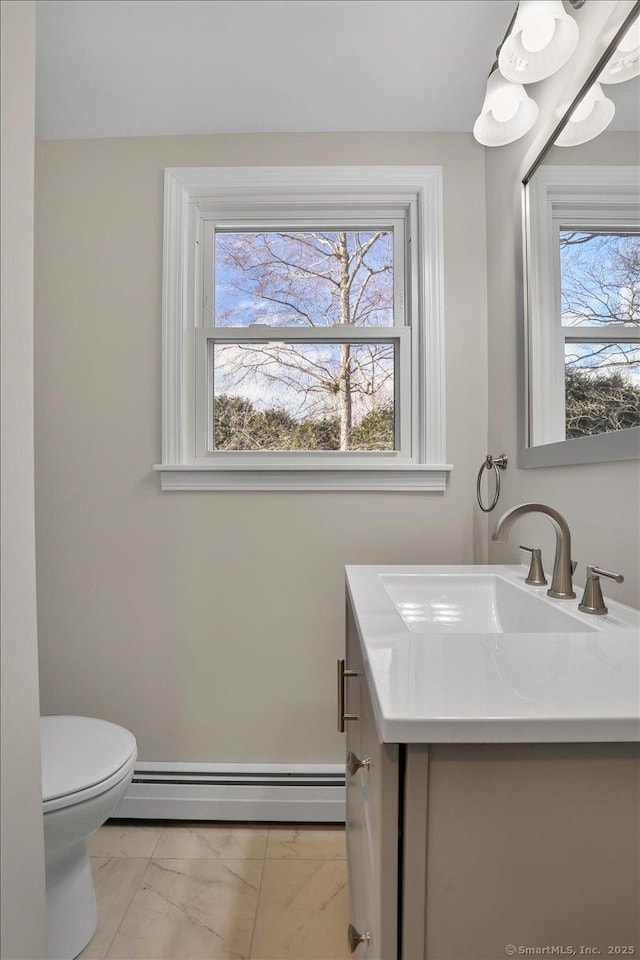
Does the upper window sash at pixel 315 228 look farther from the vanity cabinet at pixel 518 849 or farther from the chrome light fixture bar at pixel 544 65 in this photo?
the vanity cabinet at pixel 518 849

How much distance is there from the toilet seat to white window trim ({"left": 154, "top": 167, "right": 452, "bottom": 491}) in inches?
28.5

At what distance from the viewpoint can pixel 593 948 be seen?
0.50 metres

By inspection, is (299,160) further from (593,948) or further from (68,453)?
(593,948)

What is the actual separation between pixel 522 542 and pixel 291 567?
0.72m

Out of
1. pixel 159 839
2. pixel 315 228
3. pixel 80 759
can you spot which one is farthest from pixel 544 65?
pixel 159 839

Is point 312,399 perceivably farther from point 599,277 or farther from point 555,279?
point 599,277

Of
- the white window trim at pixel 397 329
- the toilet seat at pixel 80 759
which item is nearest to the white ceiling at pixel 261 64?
the white window trim at pixel 397 329

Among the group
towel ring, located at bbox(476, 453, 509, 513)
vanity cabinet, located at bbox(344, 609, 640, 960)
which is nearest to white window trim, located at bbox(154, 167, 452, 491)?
towel ring, located at bbox(476, 453, 509, 513)

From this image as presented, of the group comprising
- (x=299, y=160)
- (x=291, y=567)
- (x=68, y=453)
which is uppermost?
(x=299, y=160)

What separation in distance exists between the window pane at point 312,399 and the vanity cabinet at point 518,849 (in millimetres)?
1320

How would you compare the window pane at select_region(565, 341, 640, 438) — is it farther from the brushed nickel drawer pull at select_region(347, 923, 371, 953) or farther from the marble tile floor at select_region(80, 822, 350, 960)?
the marble tile floor at select_region(80, 822, 350, 960)

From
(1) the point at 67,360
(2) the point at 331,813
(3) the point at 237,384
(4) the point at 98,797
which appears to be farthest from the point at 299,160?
(2) the point at 331,813

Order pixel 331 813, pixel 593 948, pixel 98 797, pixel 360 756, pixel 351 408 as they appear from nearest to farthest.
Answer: pixel 593 948
pixel 360 756
pixel 98 797
pixel 331 813
pixel 351 408

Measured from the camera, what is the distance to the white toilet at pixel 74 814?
1.12 m
